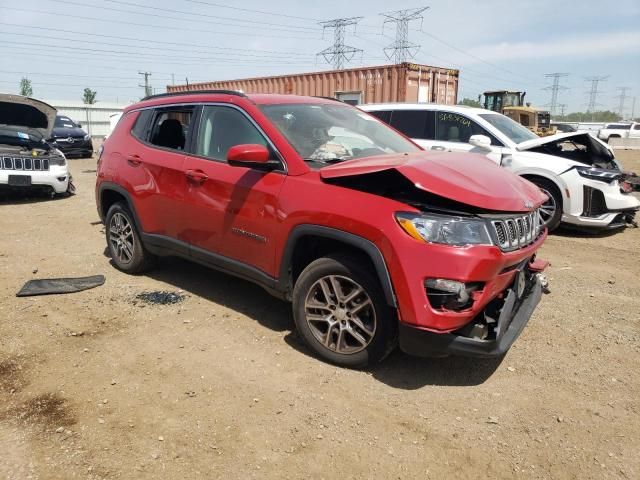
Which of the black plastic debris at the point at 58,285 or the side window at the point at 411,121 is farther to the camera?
the side window at the point at 411,121

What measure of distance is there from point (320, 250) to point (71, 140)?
16706 mm

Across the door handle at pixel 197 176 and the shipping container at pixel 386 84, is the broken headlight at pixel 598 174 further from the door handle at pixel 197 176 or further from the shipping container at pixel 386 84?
the shipping container at pixel 386 84

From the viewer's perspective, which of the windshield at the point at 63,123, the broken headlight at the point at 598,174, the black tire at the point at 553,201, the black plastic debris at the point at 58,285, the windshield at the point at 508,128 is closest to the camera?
the black plastic debris at the point at 58,285

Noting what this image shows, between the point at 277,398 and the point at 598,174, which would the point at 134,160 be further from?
the point at 598,174

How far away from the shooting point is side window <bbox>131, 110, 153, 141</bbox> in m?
4.89

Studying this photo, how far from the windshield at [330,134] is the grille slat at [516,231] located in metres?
1.20

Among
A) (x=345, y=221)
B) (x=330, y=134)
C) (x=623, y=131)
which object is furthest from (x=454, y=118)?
(x=623, y=131)

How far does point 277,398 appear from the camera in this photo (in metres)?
3.04

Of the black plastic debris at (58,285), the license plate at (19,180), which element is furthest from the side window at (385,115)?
the license plate at (19,180)

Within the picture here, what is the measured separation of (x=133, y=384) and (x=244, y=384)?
696 millimetres

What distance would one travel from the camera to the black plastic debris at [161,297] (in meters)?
4.54

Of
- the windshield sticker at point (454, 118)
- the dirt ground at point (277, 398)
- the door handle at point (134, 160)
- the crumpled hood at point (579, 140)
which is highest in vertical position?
the windshield sticker at point (454, 118)

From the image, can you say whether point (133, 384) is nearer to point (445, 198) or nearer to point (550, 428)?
point (445, 198)

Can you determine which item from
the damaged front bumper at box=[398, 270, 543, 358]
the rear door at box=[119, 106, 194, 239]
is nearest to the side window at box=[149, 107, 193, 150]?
the rear door at box=[119, 106, 194, 239]
